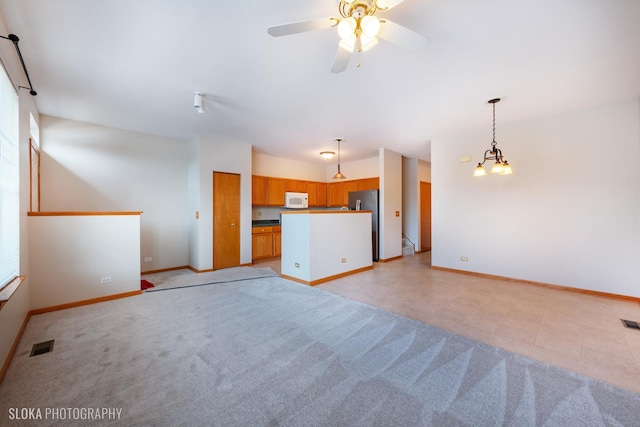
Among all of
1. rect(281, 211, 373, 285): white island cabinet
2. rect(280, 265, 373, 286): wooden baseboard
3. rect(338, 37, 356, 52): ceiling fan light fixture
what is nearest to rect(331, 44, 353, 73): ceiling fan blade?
rect(338, 37, 356, 52): ceiling fan light fixture

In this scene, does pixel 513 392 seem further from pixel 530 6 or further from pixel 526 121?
pixel 526 121

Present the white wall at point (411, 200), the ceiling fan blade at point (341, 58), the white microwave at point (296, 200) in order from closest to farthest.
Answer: the ceiling fan blade at point (341, 58)
the white microwave at point (296, 200)
the white wall at point (411, 200)

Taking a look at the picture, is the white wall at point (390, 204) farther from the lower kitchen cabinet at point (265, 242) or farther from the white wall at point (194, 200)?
the white wall at point (194, 200)

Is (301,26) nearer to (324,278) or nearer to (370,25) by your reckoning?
(370,25)

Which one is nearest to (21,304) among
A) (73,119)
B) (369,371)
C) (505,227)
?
(73,119)

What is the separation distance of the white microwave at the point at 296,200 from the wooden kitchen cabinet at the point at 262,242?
0.91m

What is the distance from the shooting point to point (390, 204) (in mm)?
6328

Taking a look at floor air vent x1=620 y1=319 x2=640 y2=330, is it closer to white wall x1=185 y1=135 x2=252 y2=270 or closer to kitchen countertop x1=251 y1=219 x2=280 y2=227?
white wall x1=185 y1=135 x2=252 y2=270

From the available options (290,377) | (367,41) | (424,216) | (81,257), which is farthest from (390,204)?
(81,257)

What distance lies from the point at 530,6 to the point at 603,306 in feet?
12.6

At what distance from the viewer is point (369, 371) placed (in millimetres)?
1947

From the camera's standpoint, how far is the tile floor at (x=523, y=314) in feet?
7.02

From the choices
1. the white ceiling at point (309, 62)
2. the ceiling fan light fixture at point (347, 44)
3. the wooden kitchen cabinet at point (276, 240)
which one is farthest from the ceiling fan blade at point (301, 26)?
the wooden kitchen cabinet at point (276, 240)

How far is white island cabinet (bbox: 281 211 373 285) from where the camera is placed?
13.7 feet
